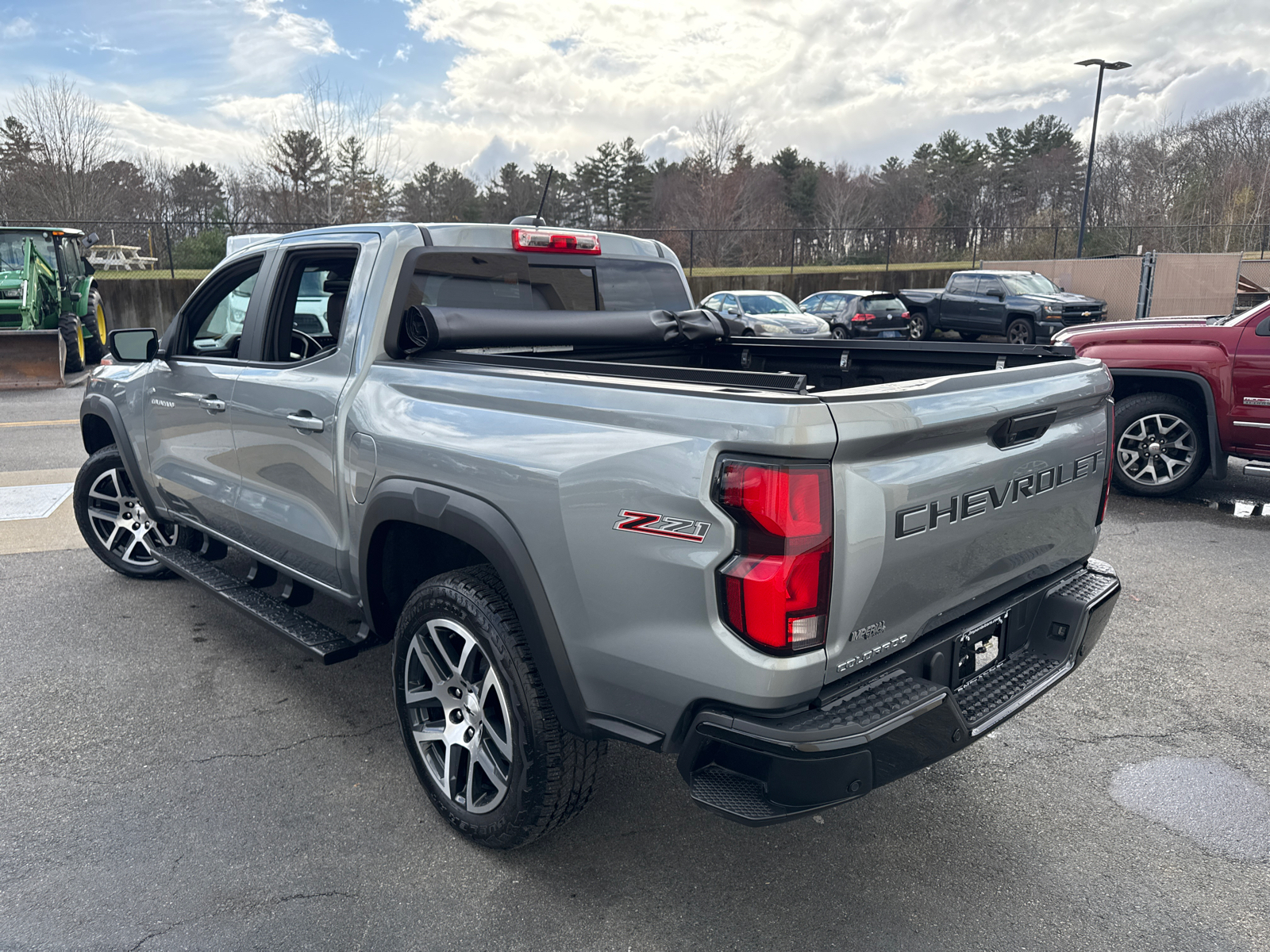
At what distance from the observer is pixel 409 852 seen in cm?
282

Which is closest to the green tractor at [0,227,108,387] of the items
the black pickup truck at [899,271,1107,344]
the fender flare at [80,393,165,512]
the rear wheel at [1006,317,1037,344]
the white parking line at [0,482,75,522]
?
the white parking line at [0,482,75,522]

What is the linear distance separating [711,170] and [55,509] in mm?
40689

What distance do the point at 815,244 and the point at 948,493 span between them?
3397cm

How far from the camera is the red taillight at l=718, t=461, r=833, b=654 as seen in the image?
1976 mm

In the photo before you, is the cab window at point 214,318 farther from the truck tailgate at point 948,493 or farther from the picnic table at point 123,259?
the picnic table at point 123,259

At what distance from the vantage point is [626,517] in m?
2.17

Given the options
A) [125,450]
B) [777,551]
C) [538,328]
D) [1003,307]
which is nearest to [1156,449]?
[538,328]

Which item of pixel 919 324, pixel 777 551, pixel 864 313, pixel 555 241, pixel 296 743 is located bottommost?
pixel 296 743

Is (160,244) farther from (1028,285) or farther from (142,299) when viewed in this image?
(1028,285)

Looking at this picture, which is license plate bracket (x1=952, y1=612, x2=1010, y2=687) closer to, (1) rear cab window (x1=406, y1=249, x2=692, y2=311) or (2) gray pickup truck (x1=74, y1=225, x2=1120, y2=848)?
(2) gray pickup truck (x1=74, y1=225, x2=1120, y2=848)

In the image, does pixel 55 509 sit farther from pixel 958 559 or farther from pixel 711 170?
pixel 711 170

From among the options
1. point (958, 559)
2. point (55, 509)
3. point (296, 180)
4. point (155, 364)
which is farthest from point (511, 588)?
point (296, 180)

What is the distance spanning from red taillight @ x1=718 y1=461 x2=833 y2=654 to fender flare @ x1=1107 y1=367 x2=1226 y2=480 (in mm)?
5635

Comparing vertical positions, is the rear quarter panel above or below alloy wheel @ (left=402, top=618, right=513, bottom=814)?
above
